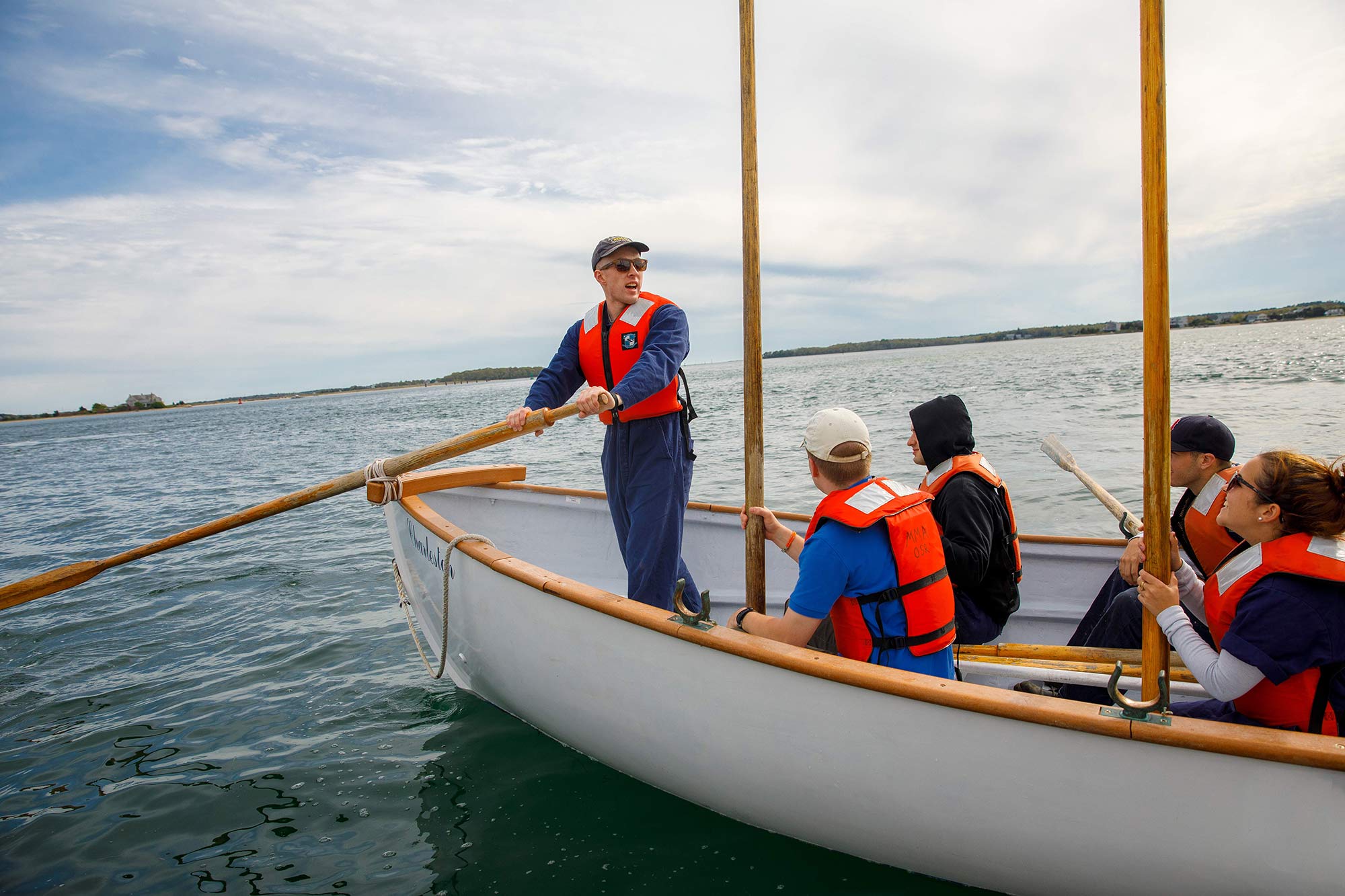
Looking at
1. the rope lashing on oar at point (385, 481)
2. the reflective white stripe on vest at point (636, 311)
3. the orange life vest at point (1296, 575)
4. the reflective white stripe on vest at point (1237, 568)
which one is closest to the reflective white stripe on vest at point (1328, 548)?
the orange life vest at point (1296, 575)

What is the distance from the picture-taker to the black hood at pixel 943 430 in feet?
9.58

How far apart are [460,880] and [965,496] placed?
7.74 feet

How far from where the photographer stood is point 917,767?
2.13 meters

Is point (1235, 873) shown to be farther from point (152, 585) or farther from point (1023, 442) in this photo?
point (1023, 442)

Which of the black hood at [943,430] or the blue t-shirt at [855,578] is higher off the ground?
the black hood at [943,430]

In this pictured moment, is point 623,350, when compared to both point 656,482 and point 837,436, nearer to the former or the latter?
point 656,482

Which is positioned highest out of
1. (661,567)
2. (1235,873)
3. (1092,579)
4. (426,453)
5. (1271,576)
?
(426,453)

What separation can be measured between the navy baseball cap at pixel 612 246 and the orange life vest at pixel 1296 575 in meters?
2.37

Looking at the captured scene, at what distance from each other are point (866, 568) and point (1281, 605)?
97 cm

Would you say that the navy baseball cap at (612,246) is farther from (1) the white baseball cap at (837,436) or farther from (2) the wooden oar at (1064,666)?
(2) the wooden oar at (1064,666)

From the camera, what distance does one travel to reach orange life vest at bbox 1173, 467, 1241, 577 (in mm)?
2766

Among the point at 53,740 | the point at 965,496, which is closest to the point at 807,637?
the point at 965,496

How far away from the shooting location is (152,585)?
23.2 ft

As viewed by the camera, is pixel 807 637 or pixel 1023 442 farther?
pixel 1023 442
